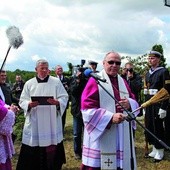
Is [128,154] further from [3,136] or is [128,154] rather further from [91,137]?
[3,136]

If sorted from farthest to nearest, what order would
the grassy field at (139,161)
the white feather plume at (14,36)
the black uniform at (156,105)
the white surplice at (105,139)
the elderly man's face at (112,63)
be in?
the black uniform at (156,105), the grassy field at (139,161), the white feather plume at (14,36), the elderly man's face at (112,63), the white surplice at (105,139)

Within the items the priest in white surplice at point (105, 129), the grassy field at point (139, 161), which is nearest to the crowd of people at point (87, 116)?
the priest in white surplice at point (105, 129)

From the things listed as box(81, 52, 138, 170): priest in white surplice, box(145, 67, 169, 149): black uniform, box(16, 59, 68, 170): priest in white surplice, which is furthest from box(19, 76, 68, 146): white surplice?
box(81, 52, 138, 170): priest in white surplice

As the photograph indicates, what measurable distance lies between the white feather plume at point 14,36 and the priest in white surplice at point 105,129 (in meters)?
1.13

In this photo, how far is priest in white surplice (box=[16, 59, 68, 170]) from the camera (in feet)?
22.2

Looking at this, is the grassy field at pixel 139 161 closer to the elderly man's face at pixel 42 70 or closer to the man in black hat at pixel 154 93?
the man in black hat at pixel 154 93

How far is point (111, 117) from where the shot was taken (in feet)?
14.9

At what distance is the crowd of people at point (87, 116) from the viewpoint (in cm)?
465

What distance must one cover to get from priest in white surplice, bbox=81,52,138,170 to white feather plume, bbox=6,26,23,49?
1130 millimetres

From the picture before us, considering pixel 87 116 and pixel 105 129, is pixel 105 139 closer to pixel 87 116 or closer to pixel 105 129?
pixel 105 129

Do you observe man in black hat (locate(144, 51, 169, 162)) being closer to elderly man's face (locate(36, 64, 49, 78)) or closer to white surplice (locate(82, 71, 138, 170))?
elderly man's face (locate(36, 64, 49, 78))

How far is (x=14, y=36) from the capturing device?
5027mm

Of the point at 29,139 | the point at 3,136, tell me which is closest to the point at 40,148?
the point at 29,139

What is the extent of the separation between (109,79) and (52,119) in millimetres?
2342
